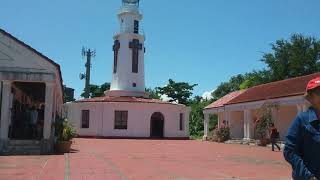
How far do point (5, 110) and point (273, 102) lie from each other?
17974 mm

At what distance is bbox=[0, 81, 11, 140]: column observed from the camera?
1939 cm

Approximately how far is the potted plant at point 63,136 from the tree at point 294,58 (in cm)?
3507

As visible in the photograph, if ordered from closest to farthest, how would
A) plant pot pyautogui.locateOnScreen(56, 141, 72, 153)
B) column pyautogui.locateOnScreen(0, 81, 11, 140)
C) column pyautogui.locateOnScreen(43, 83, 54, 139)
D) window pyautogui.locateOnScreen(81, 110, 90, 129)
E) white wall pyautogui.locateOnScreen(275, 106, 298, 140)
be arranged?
1. column pyautogui.locateOnScreen(0, 81, 11, 140)
2. column pyautogui.locateOnScreen(43, 83, 54, 139)
3. plant pot pyautogui.locateOnScreen(56, 141, 72, 153)
4. white wall pyautogui.locateOnScreen(275, 106, 298, 140)
5. window pyautogui.locateOnScreen(81, 110, 90, 129)

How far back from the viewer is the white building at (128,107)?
137 feet

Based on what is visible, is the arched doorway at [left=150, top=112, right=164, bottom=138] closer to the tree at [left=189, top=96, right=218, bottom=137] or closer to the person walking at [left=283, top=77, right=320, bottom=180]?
the tree at [left=189, top=96, right=218, bottom=137]

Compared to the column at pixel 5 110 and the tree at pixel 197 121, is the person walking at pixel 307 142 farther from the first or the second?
the tree at pixel 197 121

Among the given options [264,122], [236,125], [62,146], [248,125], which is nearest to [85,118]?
[236,125]

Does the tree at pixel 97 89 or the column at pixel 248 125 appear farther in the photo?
the tree at pixel 97 89

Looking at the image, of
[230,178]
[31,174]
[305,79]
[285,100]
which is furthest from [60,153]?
[305,79]

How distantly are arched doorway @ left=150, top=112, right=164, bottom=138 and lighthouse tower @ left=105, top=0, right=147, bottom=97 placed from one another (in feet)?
13.5

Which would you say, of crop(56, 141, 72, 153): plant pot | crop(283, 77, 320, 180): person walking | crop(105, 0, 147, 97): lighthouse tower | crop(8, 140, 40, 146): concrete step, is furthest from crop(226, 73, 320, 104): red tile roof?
crop(283, 77, 320, 180): person walking

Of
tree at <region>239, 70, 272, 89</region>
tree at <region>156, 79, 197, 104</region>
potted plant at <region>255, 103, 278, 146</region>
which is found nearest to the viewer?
potted plant at <region>255, 103, 278, 146</region>

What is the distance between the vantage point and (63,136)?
68.9 ft

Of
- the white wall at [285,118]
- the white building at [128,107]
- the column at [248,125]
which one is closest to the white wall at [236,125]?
the column at [248,125]
